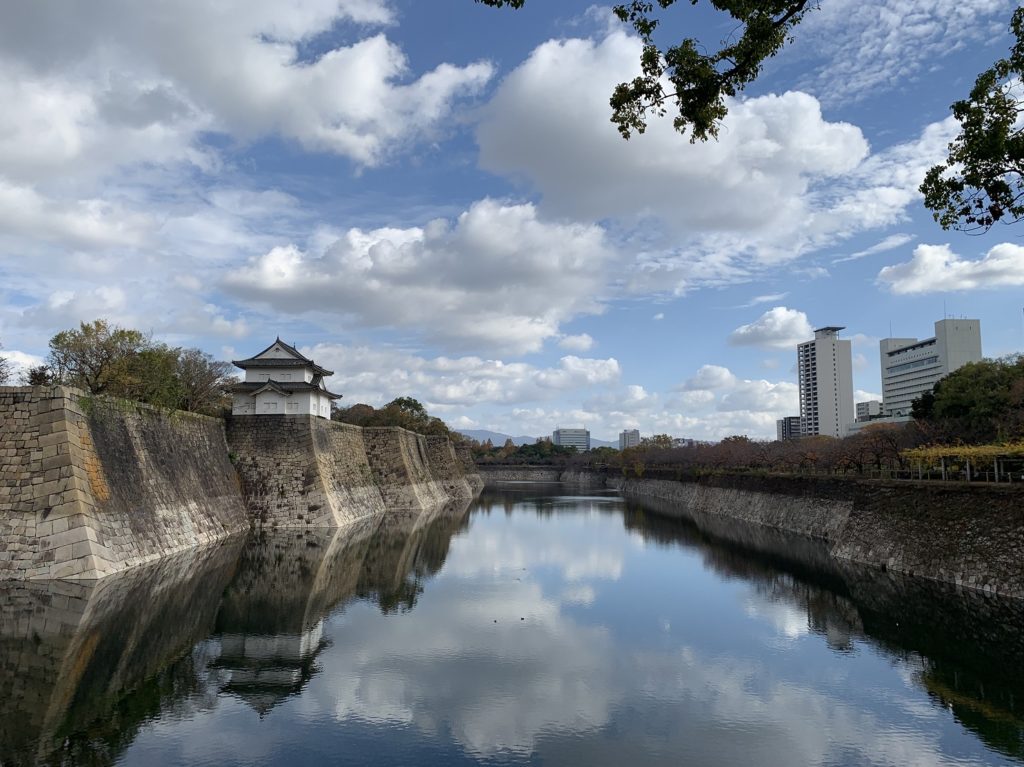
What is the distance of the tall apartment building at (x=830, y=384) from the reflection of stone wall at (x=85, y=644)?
115 meters

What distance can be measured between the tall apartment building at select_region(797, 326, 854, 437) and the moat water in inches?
4153

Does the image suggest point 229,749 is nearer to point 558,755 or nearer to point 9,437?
point 558,755

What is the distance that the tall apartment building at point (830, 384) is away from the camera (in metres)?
115

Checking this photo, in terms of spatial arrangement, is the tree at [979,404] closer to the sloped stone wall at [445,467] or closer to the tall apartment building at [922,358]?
the sloped stone wall at [445,467]

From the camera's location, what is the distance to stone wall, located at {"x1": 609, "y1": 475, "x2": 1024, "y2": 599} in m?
14.6

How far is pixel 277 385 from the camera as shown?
33812 mm

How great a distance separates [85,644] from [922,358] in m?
104

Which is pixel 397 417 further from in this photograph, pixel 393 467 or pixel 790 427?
pixel 790 427

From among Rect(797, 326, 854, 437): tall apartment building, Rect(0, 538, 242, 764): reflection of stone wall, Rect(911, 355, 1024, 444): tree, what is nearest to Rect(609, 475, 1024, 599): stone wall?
Rect(911, 355, 1024, 444): tree

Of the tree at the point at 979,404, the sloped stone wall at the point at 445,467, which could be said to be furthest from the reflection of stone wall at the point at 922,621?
the sloped stone wall at the point at 445,467

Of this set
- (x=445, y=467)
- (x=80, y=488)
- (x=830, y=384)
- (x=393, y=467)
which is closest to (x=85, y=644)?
(x=80, y=488)

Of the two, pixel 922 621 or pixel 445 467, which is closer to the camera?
pixel 922 621

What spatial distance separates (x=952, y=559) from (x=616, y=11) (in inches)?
597

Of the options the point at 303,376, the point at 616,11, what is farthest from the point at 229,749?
the point at 303,376
